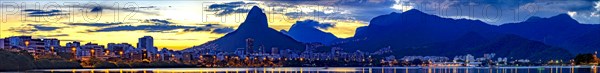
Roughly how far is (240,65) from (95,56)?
3231 centimetres

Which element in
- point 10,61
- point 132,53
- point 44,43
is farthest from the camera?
point 132,53

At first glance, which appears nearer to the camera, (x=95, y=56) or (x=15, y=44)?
(x=15, y=44)

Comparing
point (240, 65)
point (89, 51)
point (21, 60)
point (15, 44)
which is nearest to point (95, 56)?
point (89, 51)

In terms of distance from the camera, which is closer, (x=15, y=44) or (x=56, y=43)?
(x=15, y=44)


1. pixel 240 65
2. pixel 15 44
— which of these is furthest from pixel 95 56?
pixel 240 65

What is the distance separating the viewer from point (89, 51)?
179125 mm

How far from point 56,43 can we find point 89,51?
7.67m

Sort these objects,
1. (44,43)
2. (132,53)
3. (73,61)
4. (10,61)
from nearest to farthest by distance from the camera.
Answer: (10,61) < (73,61) < (44,43) < (132,53)

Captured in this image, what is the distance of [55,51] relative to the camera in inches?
6865

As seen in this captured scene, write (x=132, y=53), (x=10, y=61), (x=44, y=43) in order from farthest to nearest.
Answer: (x=132, y=53), (x=44, y=43), (x=10, y=61)

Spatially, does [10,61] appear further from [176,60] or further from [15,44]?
[176,60]

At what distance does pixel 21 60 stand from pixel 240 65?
96252 millimetres

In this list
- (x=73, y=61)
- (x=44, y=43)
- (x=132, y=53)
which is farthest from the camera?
(x=132, y=53)

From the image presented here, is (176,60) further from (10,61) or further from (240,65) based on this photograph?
(10,61)
